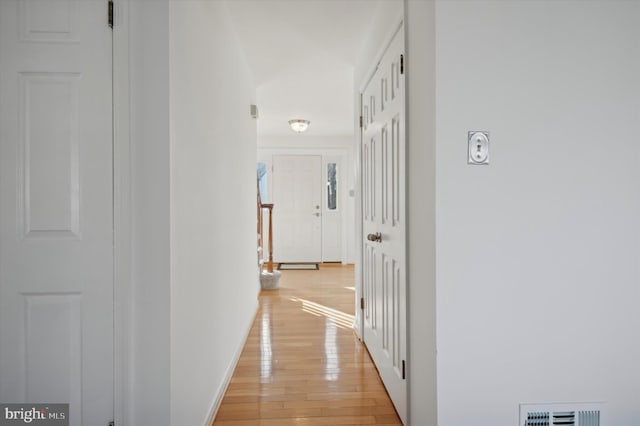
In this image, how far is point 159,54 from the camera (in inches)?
53.4

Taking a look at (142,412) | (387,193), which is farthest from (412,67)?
(142,412)

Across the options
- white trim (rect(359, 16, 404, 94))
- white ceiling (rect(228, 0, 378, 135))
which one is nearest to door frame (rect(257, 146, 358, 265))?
white ceiling (rect(228, 0, 378, 135))

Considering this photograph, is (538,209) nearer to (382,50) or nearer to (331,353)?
(382,50)

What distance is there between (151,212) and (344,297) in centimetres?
352

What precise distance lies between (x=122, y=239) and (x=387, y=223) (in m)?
1.41

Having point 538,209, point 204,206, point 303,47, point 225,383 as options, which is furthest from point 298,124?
point 538,209

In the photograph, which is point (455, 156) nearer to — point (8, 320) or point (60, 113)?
point (60, 113)

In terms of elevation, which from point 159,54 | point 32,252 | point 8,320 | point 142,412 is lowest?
point 142,412

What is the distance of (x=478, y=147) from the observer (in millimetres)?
1354

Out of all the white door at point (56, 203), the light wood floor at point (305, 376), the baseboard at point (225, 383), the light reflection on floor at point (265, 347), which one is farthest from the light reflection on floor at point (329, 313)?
the white door at point (56, 203)

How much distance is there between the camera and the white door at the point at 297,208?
7266 millimetres

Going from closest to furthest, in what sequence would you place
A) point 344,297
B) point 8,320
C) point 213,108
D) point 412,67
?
1. point 8,320
2. point 412,67
3. point 213,108
4. point 344,297

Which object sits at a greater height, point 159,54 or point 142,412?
point 159,54

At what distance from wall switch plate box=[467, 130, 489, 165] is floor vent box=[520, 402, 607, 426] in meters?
0.94
